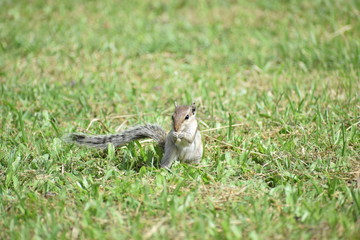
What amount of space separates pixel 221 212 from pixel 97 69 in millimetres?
3278

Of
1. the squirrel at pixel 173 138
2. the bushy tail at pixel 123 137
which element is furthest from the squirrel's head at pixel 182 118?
the bushy tail at pixel 123 137

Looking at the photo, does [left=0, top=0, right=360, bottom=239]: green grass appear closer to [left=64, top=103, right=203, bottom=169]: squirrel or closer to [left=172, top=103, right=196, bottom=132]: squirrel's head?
[left=64, top=103, right=203, bottom=169]: squirrel

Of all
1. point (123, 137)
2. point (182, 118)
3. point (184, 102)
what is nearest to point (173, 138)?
point (182, 118)

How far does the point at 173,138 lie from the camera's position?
3225 mm

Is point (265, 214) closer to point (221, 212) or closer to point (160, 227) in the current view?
point (221, 212)

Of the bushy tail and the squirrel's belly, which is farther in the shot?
the bushy tail

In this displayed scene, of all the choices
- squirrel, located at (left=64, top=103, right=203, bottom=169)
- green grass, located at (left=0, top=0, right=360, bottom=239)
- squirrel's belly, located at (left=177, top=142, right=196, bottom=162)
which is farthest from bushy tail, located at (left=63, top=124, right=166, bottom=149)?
squirrel's belly, located at (left=177, top=142, right=196, bottom=162)

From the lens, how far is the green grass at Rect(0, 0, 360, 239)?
8.83 ft

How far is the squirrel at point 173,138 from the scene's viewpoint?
323 cm

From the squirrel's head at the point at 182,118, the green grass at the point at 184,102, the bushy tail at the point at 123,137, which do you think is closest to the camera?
the green grass at the point at 184,102

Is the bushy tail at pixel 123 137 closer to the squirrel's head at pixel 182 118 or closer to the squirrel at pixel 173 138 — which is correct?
the squirrel at pixel 173 138

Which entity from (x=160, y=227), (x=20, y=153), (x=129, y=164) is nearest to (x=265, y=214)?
(x=160, y=227)

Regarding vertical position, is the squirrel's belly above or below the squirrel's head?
below

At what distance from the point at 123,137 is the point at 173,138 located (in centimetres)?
48
